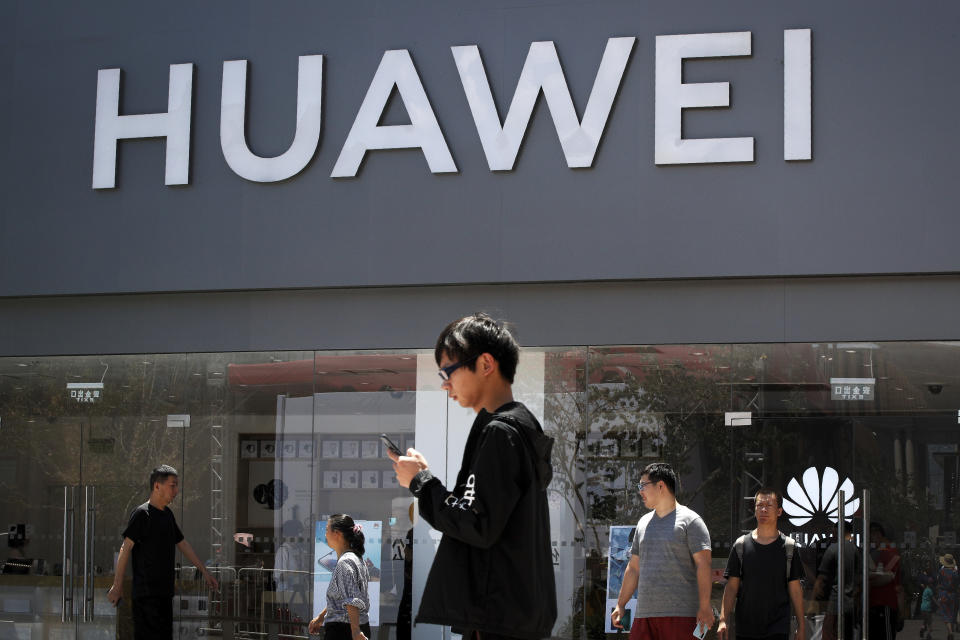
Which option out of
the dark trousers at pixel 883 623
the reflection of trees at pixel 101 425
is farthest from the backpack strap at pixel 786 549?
the reflection of trees at pixel 101 425

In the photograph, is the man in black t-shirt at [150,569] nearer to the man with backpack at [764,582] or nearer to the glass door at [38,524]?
the glass door at [38,524]

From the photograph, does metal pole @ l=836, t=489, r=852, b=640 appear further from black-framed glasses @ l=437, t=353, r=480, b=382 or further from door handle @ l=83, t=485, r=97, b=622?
door handle @ l=83, t=485, r=97, b=622

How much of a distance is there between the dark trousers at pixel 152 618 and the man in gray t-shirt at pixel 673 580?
12.3 ft

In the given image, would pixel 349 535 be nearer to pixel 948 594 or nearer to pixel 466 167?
pixel 466 167

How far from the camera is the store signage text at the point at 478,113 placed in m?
9.23

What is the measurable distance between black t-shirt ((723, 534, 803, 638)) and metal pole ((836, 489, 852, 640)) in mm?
987

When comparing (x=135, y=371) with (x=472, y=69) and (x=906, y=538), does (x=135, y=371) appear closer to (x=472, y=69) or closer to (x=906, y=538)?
(x=472, y=69)

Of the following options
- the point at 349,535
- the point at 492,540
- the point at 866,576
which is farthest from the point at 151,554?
the point at 492,540

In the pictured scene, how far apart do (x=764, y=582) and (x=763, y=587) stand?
0.11ft

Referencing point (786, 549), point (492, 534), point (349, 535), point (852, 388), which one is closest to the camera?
point (492, 534)

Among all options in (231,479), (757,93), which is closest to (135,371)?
(231,479)

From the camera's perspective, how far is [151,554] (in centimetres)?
920

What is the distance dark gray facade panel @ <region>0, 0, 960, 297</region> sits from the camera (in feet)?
29.7

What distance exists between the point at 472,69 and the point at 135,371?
421cm
